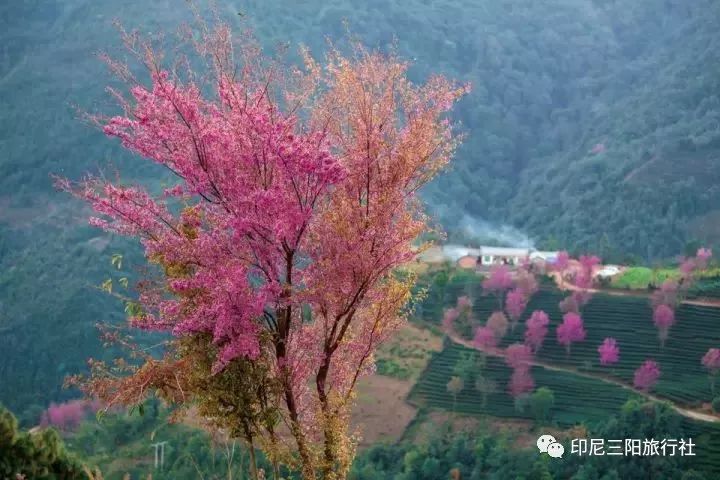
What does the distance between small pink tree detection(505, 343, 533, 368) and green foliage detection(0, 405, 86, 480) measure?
1263 cm

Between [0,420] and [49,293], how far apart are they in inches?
933

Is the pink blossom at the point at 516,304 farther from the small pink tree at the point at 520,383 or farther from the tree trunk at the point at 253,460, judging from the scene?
the tree trunk at the point at 253,460

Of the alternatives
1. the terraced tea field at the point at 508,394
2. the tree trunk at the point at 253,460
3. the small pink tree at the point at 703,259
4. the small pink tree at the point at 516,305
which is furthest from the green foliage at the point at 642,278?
the tree trunk at the point at 253,460

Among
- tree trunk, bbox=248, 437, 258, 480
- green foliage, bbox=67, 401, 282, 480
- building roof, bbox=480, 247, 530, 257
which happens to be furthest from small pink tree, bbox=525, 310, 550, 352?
tree trunk, bbox=248, 437, 258, 480

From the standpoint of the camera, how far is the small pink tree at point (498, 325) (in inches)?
706

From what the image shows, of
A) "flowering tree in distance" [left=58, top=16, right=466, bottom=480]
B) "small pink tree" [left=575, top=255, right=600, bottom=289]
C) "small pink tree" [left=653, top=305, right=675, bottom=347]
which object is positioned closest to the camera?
"flowering tree in distance" [left=58, top=16, right=466, bottom=480]

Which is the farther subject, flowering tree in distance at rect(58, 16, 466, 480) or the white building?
the white building

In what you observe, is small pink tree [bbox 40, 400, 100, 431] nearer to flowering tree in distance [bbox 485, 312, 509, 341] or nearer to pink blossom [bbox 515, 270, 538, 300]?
flowering tree in distance [bbox 485, 312, 509, 341]

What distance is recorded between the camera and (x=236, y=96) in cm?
280

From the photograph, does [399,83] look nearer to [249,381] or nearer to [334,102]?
[334,102]

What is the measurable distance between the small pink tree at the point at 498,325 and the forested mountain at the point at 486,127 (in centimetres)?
684

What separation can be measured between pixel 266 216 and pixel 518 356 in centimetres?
1492

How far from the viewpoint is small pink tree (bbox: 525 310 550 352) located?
56.9ft

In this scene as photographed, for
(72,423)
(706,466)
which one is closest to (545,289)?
(706,466)
